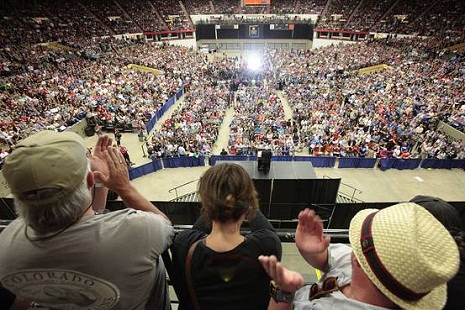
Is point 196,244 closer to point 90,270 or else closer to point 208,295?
point 208,295

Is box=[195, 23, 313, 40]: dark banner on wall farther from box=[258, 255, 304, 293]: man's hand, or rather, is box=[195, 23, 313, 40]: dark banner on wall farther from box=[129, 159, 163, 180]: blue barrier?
box=[258, 255, 304, 293]: man's hand

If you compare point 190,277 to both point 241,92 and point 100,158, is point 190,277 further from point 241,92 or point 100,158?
point 241,92

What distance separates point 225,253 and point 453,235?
192 cm

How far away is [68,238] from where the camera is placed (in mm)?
1268

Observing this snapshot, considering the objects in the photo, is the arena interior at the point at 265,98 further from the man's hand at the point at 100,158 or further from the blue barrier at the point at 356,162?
the man's hand at the point at 100,158

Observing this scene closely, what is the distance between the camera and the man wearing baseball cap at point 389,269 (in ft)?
3.68

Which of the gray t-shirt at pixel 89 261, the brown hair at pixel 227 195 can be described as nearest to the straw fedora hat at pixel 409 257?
the brown hair at pixel 227 195

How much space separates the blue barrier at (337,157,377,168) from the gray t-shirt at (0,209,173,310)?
1373 cm

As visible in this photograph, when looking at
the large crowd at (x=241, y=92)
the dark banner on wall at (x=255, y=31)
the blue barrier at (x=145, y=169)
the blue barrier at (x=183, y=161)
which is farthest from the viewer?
the dark banner on wall at (x=255, y=31)

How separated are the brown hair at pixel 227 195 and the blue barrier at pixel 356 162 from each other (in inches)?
525

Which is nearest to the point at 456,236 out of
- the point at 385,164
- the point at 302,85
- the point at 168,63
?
the point at 385,164

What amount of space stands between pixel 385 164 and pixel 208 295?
14349 mm

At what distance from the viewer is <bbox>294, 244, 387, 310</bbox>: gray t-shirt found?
1.27 meters

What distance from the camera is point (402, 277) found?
1.13 meters
